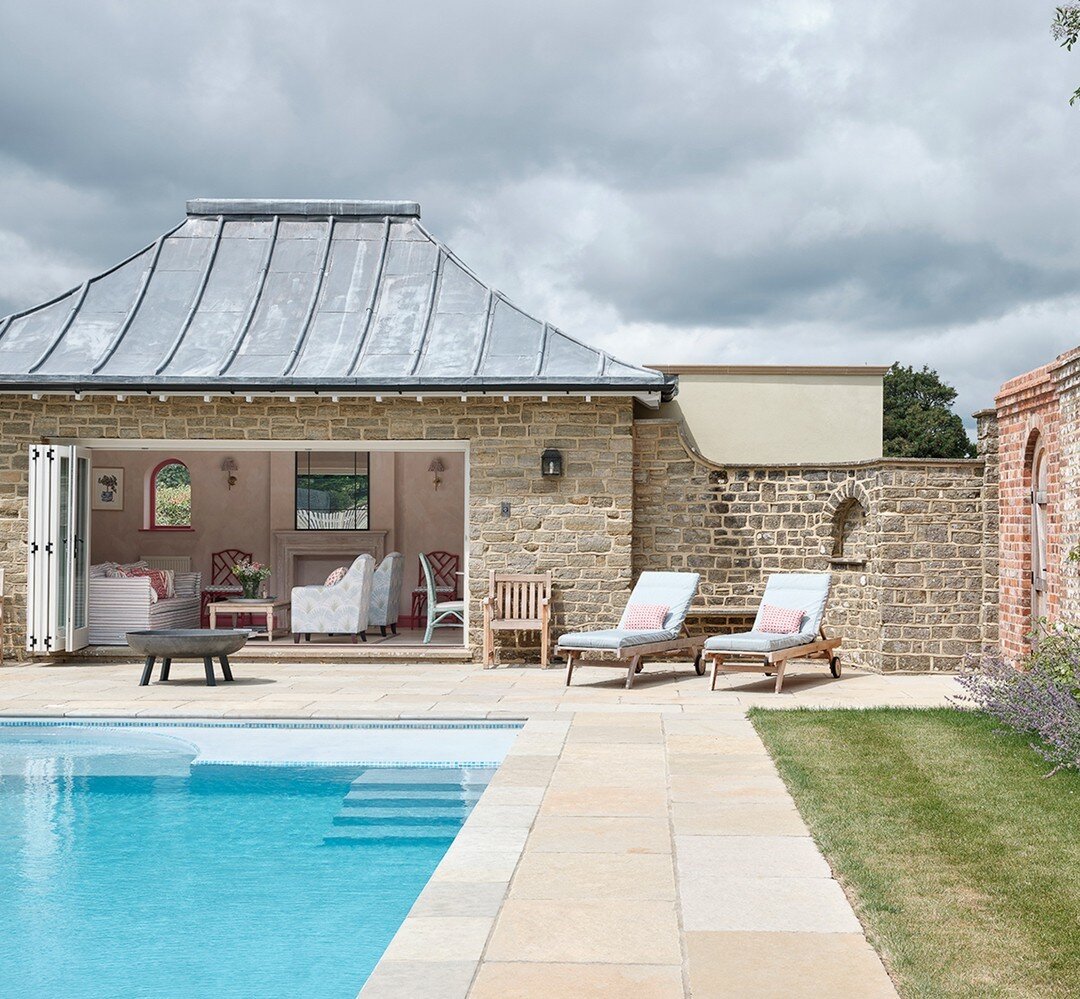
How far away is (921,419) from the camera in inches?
1882

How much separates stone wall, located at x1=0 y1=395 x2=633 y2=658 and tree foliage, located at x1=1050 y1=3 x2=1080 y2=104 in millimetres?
5611

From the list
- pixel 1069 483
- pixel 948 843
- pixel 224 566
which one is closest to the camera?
pixel 948 843

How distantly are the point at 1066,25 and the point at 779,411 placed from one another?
9440 millimetres

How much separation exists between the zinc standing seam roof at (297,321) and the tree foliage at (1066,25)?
507 centimetres

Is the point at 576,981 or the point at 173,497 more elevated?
the point at 173,497

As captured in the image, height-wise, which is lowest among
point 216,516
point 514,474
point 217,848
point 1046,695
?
point 217,848

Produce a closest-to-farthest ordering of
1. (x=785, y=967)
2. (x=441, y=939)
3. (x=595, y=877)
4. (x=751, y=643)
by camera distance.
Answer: (x=785, y=967)
(x=441, y=939)
(x=595, y=877)
(x=751, y=643)

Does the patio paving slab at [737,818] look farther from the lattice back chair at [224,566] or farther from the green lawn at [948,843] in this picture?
the lattice back chair at [224,566]

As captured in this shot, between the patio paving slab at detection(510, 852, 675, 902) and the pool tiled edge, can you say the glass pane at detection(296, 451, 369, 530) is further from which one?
the patio paving slab at detection(510, 852, 675, 902)

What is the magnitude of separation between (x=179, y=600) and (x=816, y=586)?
7699 millimetres

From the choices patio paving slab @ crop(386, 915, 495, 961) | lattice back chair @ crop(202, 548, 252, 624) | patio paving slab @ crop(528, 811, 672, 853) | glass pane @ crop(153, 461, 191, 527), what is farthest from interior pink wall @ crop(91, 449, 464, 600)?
patio paving slab @ crop(386, 915, 495, 961)

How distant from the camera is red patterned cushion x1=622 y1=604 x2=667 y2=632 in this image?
36.4 ft

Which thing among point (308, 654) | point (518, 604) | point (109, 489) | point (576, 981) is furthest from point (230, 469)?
point (576, 981)

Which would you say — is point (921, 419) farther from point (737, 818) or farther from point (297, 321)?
point (737, 818)
